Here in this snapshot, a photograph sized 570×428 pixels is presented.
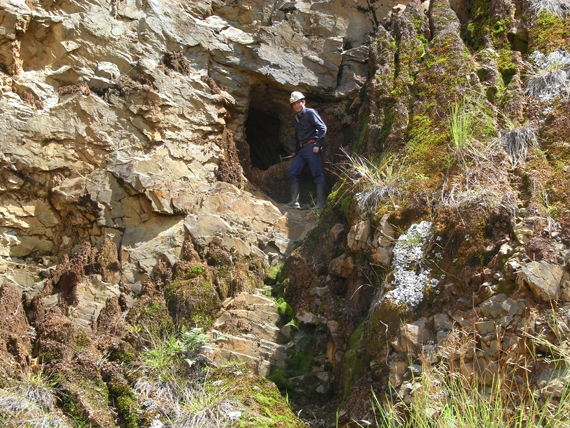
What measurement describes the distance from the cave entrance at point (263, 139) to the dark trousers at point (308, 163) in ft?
6.39

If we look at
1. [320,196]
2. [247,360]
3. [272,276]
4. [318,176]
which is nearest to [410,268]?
[247,360]

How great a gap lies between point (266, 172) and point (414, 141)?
376 centimetres

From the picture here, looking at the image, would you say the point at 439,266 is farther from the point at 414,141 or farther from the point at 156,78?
the point at 156,78

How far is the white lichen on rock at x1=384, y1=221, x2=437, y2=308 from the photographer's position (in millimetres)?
6325

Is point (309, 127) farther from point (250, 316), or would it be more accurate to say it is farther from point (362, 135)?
point (250, 316)

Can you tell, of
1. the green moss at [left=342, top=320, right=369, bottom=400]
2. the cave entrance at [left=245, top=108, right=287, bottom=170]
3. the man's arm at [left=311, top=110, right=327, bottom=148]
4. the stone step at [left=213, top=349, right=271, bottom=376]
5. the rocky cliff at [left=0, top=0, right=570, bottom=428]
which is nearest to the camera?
the rocky cliff at [left=0, top=0, right=570, bottom=428]

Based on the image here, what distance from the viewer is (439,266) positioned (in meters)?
6.41

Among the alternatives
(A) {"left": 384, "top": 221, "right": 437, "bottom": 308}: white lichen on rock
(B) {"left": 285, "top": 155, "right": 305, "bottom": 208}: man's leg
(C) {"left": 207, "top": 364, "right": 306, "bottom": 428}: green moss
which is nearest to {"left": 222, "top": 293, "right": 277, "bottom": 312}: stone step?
(C) {"left": 207, "top": 364, "right": 306, "bottom": 428}: green moss

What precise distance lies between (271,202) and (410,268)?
3946 mm

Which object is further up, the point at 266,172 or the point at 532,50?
the point at 532,50

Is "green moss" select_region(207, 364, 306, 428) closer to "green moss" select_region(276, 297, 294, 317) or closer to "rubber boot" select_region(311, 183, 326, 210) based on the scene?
"green moss" select_region(276, 297, 294, 317)

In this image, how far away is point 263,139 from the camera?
12.6 m

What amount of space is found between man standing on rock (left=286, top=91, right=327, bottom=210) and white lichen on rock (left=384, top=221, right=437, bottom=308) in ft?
11.3

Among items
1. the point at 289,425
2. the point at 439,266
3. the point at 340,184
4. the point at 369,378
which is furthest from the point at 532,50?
the point at 289,425
